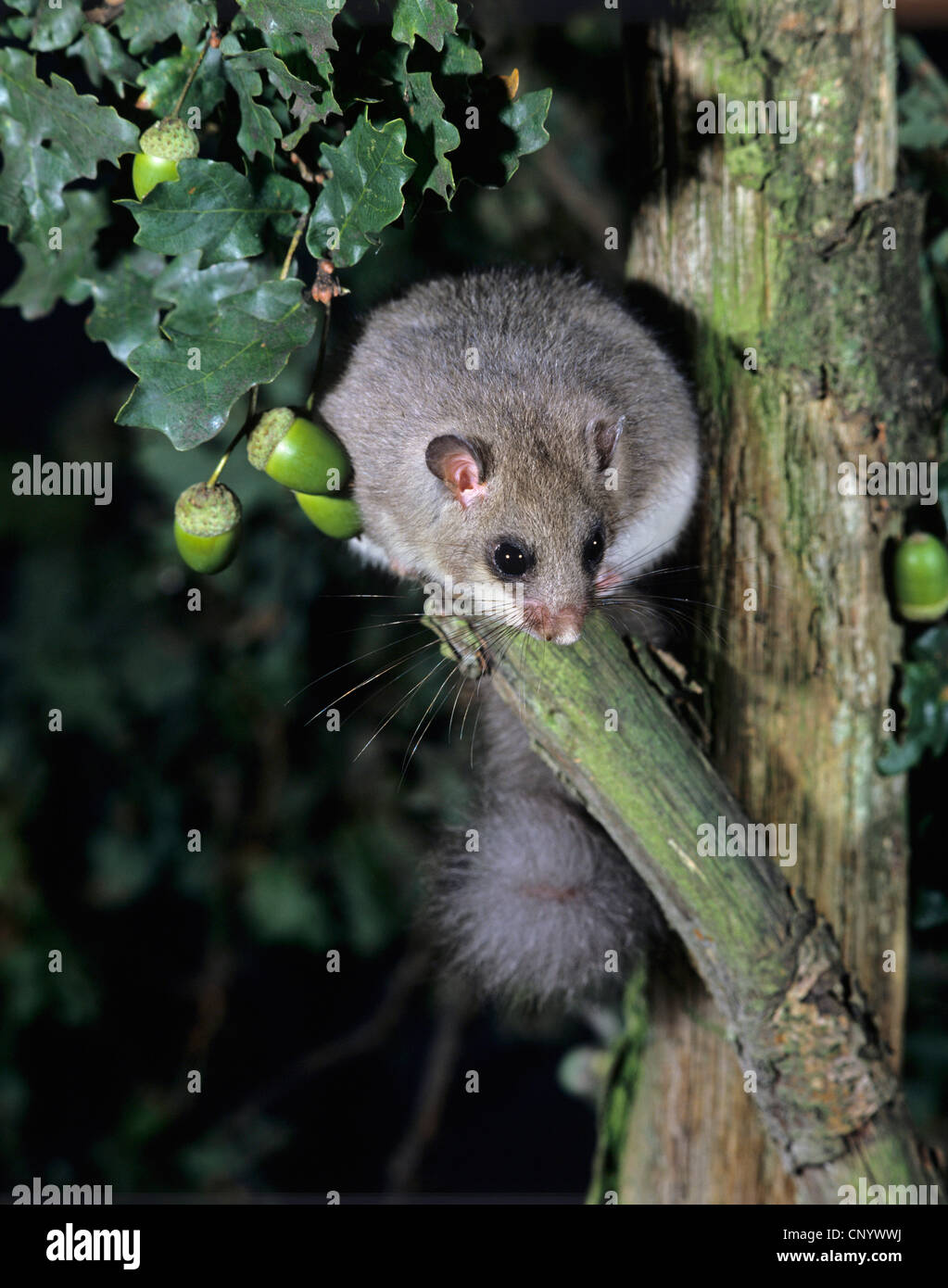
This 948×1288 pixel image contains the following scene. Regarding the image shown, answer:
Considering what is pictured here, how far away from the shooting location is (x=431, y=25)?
144 centimetres

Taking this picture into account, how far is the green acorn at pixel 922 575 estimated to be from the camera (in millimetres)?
2033

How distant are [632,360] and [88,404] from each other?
7.24ft

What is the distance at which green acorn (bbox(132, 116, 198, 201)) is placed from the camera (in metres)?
1.59

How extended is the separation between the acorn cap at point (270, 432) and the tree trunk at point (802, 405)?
2.89 ft

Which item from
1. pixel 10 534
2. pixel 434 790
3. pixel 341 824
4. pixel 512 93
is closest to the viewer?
pixel 512 93

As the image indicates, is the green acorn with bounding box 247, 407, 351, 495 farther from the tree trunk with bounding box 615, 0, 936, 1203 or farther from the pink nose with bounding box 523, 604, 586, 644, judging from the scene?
the tree trunk with bounding box 615, 0, 936, 1203

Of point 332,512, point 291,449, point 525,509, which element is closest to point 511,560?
point 525,509

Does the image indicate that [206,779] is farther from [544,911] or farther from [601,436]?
[601,436]

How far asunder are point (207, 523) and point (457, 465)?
529mm

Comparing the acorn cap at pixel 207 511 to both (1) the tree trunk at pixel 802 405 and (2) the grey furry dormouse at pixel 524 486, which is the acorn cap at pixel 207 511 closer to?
(2) the grey furry dormouse at pixel 524 486

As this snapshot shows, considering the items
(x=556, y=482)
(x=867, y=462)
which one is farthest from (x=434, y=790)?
(x=867, y=462)
